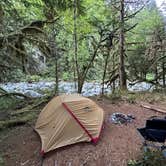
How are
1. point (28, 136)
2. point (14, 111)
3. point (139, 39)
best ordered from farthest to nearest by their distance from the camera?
point (139, 39) → point (14, 111) → point (28, 136)

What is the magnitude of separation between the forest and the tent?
7.8 inches

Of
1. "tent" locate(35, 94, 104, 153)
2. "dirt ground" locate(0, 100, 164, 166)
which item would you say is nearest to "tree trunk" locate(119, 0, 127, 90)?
"dirt ground" locate(0, 100, 164, 166)

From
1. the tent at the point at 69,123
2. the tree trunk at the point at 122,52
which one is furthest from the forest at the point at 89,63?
the tent at the point at 69,123

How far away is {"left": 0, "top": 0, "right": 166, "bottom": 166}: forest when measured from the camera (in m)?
5.45

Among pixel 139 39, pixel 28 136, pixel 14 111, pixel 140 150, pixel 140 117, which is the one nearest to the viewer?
pixel 140 150

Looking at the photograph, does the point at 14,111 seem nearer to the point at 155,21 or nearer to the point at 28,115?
the point at 28,115

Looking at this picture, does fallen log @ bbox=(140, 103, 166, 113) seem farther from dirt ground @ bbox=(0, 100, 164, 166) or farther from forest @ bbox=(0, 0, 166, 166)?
dirt ground @ bbox=(0, 100, 164, 166)

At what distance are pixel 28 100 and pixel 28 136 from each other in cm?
344

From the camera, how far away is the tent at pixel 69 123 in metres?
5.63

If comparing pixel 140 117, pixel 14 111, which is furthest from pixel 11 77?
pixel 140 117

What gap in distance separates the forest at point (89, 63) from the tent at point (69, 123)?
0.20 metres

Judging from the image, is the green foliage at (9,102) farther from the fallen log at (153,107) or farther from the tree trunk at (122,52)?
the fallen log at (153,107)

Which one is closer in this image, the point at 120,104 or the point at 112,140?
the point at 112,140

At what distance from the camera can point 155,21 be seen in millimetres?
11734
